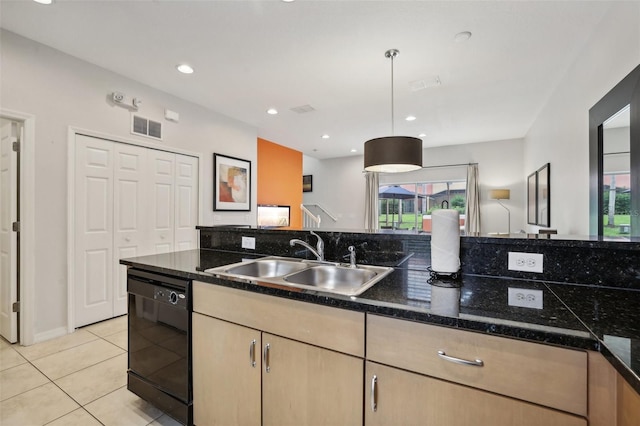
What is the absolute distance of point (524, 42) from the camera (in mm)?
2453

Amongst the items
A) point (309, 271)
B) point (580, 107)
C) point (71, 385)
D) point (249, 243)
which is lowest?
point (71, 385)

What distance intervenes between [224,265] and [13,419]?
4.82ft

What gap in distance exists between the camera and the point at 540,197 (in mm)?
4066

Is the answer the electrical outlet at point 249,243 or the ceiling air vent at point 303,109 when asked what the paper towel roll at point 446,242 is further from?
the ceiling air vent at point 303,109

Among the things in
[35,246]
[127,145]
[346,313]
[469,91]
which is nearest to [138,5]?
[127,145]

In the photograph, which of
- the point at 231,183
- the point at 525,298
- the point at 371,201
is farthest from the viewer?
the point at 371,201

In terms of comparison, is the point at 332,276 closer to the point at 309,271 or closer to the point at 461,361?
the point at 309,271

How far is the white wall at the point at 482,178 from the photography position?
5.84m

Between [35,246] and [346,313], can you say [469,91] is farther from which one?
[35,246]

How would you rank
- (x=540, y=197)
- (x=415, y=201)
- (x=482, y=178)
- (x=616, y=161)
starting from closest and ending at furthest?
(x=616, y=161)
(x=540, y=197)
(x=482, y=178)
(x=415, y=201)

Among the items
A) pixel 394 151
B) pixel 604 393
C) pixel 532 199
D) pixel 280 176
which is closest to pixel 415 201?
pixel 532 199

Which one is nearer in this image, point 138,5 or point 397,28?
point 138,5

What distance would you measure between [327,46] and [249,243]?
1.86 metres

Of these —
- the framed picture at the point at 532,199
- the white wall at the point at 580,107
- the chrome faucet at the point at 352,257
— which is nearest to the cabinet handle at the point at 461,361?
the chrome faucet at the point at 352,257
